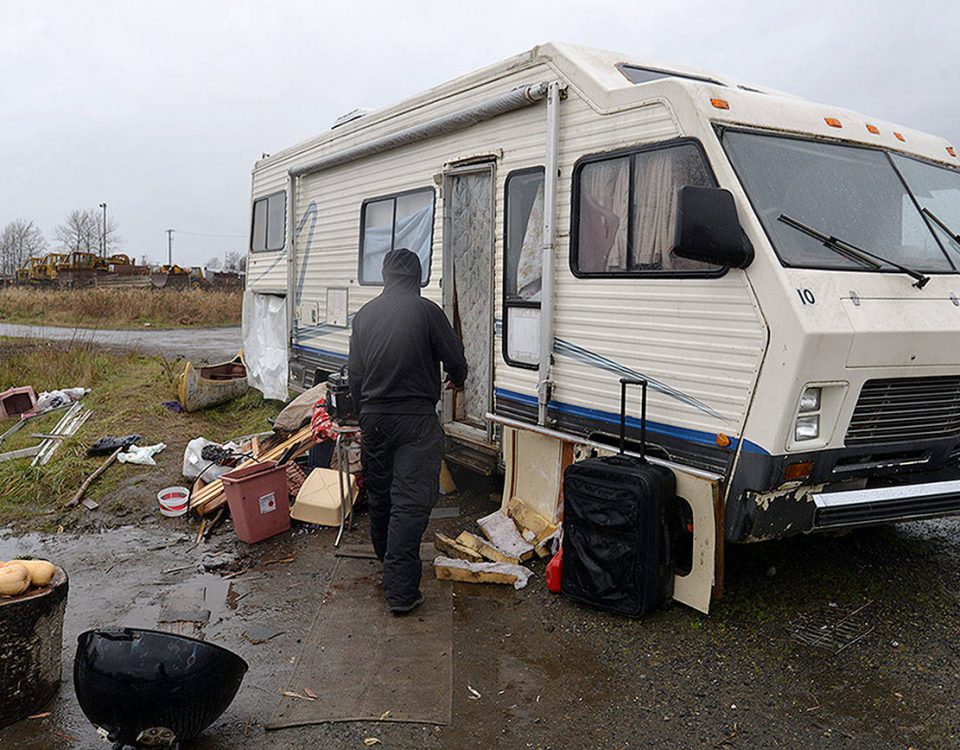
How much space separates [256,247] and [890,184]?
7.42 m

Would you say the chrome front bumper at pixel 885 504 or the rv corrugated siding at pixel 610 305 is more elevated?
the rv corrugated siding at pixel 610 305

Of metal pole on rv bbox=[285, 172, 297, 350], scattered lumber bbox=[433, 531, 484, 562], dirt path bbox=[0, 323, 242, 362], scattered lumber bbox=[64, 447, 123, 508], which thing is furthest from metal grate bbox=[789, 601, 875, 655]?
dirt path bbox=[0, 323, 242, 362]

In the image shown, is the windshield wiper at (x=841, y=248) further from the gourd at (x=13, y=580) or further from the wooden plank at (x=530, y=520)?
the gourd at (x=13, y=580)

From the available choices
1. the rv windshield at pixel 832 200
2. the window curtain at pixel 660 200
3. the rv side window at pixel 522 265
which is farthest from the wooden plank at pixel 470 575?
the rv windshield at pixel 832 200

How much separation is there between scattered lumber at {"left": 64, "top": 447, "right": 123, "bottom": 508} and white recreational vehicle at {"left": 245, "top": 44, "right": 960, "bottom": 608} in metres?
3.38

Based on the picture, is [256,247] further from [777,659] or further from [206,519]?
[777,659]

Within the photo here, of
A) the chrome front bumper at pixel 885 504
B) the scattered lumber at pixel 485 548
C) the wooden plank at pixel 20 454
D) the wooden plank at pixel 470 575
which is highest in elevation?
the chrome front bumper at pixel 885 504

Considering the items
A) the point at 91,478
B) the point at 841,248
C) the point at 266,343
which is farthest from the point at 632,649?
the point at 266,343

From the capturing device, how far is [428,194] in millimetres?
6543

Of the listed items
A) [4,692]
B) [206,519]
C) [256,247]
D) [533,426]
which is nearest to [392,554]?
[533,426]

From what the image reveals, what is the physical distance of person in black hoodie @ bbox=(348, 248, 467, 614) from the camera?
15.1 feet

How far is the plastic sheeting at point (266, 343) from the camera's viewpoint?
944 centimetres

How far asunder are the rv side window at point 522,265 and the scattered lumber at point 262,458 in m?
2.25

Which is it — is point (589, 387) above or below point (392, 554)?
above
